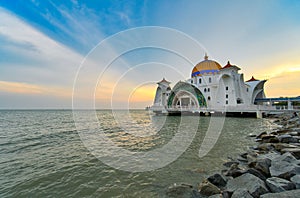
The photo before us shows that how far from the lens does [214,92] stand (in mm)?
37938

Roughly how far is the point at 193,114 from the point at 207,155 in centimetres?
2732

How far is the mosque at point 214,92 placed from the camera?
1179 inches

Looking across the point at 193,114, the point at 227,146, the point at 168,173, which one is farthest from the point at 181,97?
the point at 168,173

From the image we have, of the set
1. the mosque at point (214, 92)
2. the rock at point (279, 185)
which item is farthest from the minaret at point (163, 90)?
the rock at point (279, 185)

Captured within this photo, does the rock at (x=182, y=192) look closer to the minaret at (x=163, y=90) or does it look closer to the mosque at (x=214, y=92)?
the mosque at (x=214, y=92)

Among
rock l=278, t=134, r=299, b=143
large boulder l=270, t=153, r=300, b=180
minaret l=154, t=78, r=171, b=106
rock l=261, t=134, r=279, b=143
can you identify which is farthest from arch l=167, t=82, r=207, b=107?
large boulder l=270, t=153, r=300, b=180

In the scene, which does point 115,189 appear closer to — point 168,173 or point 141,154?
point 168,173

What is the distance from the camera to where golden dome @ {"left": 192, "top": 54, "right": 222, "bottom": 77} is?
133 ft

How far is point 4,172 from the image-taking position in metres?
5.55

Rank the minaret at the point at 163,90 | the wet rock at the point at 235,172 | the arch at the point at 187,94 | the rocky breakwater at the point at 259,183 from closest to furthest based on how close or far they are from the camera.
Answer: the rocky breakwater at the point at 259,183, the wet rock at the point at 235,172, the arch at the point at 187,94, the minaret at the point at 163,90

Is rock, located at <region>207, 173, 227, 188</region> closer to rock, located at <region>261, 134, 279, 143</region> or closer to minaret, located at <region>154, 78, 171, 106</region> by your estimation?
rock, located at <region>261, 134, 279, 143</region>

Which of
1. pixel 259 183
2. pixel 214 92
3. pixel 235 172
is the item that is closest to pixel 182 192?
pixel 259 183

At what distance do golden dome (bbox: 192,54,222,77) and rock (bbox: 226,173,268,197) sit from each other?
4007 centimetres

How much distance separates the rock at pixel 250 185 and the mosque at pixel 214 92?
25253 millimetres
